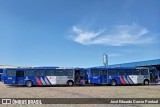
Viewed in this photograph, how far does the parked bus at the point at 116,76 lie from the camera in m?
35.2

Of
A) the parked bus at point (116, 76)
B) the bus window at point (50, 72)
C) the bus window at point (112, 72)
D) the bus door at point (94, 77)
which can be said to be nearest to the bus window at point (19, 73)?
the bus window at point (50, 72)

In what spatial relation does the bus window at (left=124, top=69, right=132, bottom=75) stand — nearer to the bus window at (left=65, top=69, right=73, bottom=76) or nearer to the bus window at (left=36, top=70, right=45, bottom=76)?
the bus window at (left=65, top=69, right=73, bottom=76)

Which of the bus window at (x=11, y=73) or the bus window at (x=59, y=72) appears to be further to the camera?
the bus window at (x=59, y=72)

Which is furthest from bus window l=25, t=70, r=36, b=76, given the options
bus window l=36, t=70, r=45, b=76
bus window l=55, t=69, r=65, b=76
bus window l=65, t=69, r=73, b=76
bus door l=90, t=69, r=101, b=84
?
bus door l=90, t=69, r=101, b=84

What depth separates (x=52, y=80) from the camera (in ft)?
113

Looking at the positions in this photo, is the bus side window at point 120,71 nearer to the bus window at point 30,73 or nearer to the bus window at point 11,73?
the bus window at point 30,73

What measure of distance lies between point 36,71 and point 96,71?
24.9 ft

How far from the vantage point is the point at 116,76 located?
35594mm

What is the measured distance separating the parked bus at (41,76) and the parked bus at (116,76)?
6.58 ft

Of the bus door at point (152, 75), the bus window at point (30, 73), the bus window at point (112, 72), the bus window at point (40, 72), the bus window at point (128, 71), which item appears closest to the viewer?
the bus window at point (30, 73)

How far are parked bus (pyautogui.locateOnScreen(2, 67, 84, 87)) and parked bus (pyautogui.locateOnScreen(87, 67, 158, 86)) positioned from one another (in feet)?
6.58

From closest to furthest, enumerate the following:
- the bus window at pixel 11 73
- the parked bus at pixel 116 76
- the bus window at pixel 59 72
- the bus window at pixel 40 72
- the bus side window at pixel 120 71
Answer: the bus window at pixel 11 73
the bus window at pixel 40 72
the bus window at pixel 59 72
the parked bus at pixel 116 76
the bus side window at pixel 120 71

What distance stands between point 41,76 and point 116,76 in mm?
9542

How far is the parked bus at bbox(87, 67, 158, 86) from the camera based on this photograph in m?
35.2
